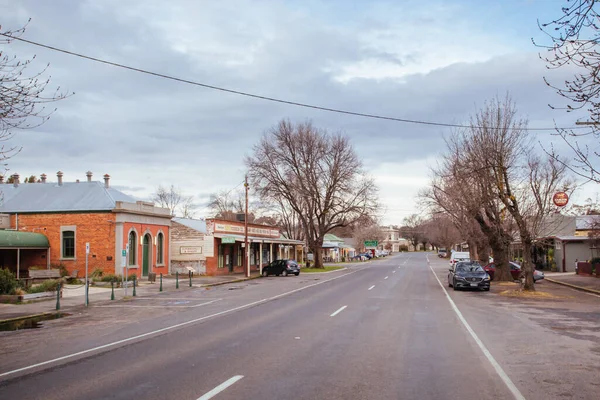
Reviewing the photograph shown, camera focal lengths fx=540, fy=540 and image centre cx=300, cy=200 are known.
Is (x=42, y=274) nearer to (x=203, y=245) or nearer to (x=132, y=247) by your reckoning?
(x=132, y=247)

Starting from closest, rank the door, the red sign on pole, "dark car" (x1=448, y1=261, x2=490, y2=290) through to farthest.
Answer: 1. "dark car" (x1=448, y1=261, x2=490, y2=290)
2. the red sign on pole
3. the door

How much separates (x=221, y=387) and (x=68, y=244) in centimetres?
3264

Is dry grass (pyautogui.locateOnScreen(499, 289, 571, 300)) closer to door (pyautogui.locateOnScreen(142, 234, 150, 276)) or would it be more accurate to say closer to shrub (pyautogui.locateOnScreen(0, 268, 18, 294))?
shrub (pyautogui.locateOnScreen(0, 268, 18, 294))

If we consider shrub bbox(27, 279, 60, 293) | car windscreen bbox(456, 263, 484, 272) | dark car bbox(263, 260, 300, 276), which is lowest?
dark car bbox(263, 260, 300, 276)

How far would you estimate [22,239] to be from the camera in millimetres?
33812

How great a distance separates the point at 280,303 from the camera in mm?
21203

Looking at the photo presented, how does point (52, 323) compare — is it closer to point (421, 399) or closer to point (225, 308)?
point (225, 308)

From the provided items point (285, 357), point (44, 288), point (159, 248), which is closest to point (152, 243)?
point (159, 248)

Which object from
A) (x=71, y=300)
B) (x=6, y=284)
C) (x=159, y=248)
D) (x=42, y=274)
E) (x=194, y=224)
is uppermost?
(x=194, y=224)

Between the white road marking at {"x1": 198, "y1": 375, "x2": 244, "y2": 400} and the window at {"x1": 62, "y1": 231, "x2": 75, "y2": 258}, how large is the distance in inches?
1247

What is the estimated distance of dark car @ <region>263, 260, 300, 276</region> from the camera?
46938 millimetres

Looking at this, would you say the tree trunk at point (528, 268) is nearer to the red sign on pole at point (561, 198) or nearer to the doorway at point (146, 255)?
the red sign on pole at point (561, 198)

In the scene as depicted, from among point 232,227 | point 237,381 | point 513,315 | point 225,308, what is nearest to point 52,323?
point 225,308

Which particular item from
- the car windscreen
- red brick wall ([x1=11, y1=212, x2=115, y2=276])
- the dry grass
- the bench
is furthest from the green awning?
the dry grass
